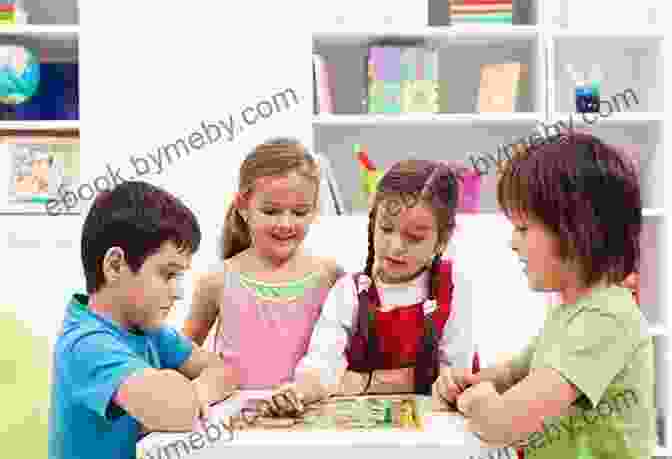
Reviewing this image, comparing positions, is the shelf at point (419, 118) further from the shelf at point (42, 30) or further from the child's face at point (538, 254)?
the child's face at point (538, 254)

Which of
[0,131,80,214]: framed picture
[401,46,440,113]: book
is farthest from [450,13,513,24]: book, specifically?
[0,131,80,214]: framed picture

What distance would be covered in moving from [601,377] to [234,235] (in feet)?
2.57

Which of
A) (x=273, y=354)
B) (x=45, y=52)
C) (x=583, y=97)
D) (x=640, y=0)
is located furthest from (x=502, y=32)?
(x=273, y=354)

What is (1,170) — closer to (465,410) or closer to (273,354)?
(273,354)

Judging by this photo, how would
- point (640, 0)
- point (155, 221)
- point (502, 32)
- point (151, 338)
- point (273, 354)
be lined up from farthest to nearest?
point (640, 0) → point (502, 32) → point (273, 354) → point (151, 338) → point (155, 221)

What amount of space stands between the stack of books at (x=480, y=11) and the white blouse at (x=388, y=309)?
220cm

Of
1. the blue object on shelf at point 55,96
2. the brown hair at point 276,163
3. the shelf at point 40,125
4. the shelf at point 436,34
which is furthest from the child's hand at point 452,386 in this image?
the blue object on shelf at point 55,96

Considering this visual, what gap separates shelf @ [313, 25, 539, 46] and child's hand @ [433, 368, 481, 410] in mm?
2392

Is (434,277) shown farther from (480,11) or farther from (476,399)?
(480,11)

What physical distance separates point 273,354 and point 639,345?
659mm

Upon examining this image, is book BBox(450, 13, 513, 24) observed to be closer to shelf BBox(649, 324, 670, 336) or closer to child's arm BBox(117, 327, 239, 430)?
shelf BBox(649, 324, 670, 336)

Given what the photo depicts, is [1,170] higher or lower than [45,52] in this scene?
lower

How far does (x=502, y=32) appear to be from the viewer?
3.41m

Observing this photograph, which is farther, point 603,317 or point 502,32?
point 502,32
